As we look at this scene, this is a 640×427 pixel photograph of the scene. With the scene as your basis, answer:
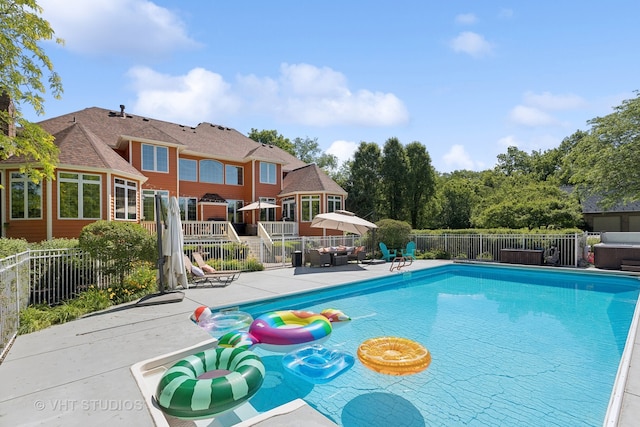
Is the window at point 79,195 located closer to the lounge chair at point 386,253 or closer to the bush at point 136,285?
the bush at point 136,285

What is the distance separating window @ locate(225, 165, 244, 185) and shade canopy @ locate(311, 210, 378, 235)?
959 cm

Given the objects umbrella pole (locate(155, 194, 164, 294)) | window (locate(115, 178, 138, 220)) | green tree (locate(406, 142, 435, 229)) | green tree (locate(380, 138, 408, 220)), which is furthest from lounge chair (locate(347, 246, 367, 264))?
green tree (locate(406, 142, 435, 229))

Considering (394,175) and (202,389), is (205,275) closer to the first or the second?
(202,389)

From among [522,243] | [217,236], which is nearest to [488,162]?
[522,243]

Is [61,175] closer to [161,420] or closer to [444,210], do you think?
[161,420]

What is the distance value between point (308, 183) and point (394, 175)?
10324 millimetres

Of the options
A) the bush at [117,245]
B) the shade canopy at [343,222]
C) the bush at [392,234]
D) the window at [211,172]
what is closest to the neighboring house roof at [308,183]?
the window at [211,172]

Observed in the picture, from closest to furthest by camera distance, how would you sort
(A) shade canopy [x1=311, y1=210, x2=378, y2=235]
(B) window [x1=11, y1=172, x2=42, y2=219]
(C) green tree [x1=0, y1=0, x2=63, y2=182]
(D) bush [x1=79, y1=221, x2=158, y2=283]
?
(C) green tree [x1=0, y1=0, x2=63, y2=182] < (D) bush [x1=79, y1=221, x2=158, y2=283] < (B) window [x1=11, y1=172, x2=42, y2=219] < (A) shade canopy [x1=311, y1=210, x2=378, y2=235]

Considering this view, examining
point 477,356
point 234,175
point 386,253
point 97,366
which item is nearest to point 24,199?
point 234,175

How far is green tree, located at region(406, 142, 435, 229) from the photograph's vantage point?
1136 inches

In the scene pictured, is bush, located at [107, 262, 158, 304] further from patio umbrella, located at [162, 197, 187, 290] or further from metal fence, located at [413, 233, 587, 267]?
metal fence, located at [413, 233, 587, 267]

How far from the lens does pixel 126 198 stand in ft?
48.8

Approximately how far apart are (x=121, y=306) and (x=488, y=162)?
53.5 metres

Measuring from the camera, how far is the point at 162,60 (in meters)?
11.3
